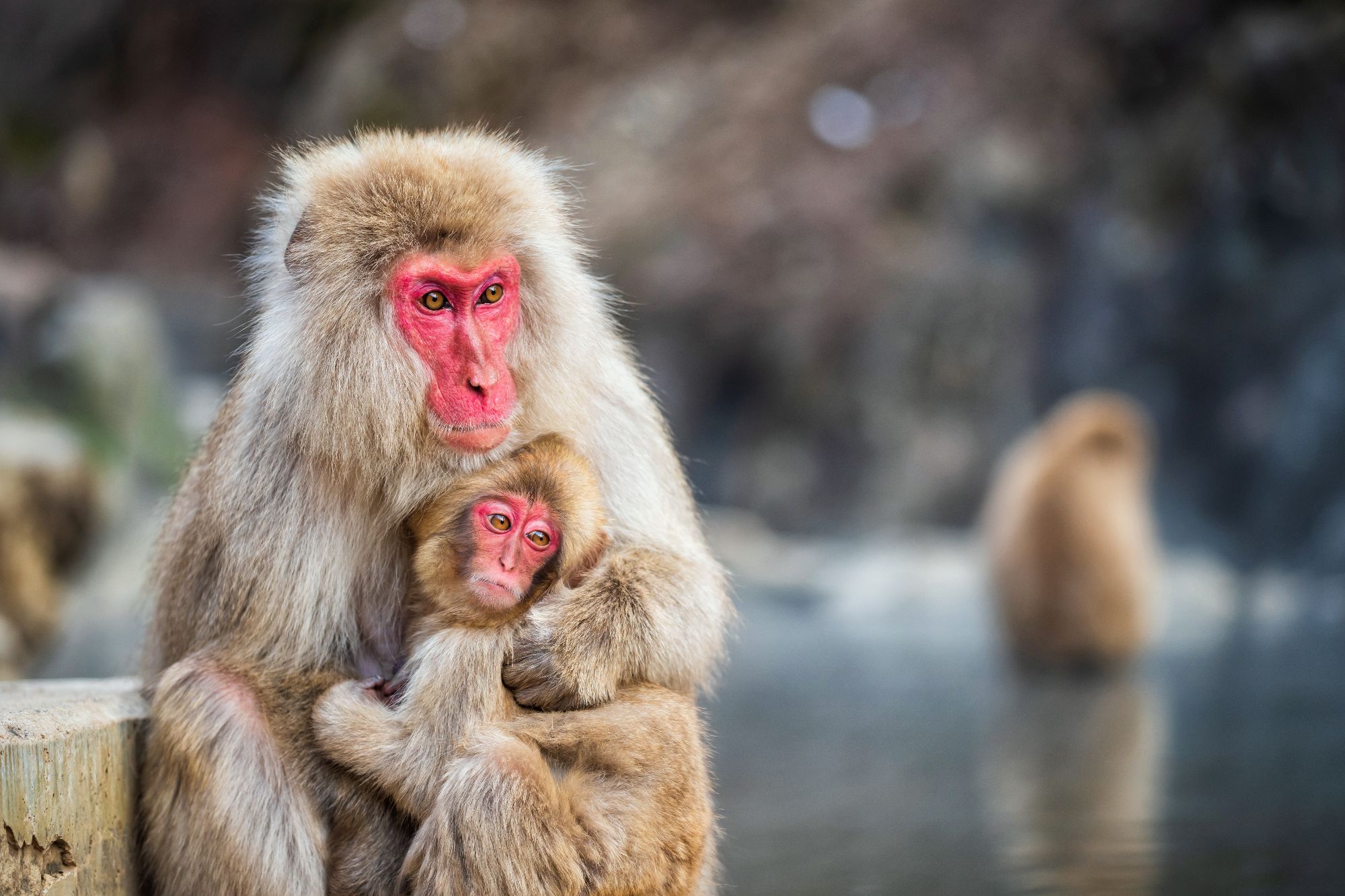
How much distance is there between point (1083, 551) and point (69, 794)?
5911 mm

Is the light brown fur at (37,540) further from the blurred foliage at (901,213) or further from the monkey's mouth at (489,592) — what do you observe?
the monkey's mouth at (489,592)

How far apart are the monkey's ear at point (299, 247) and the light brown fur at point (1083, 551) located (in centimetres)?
552

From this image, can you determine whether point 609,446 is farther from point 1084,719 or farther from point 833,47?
point 833,47

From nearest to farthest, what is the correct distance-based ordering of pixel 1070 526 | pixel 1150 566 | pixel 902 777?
pixel 902 777
pixel 1070 526
pixel 1150 566

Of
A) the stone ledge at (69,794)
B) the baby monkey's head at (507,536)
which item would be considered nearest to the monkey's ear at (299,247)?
the baby monkey's head at (507,536)

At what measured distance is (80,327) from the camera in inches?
347

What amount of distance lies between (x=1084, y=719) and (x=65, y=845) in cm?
470

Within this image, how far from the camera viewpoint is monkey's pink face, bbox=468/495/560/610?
7.97 feet

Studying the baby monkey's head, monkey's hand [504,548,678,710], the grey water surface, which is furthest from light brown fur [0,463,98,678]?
monkey's hand [504,548,678,710]

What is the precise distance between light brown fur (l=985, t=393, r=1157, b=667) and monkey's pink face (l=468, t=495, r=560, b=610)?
530cm

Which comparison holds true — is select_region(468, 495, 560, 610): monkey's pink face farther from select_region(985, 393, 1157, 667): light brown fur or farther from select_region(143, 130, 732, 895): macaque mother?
select_region(985, 393, 1157, 667): light brown fur

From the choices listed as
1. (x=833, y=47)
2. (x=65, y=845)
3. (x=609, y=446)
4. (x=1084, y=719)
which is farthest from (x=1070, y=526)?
(x=833, y=47)

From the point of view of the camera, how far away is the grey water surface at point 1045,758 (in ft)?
12.1

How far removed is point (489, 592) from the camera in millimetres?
2428
